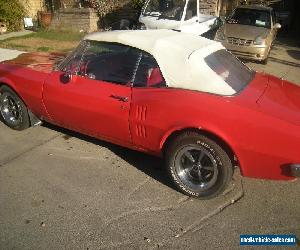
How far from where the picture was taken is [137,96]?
3.94 metres

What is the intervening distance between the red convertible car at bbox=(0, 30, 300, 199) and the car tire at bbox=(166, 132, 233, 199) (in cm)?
1

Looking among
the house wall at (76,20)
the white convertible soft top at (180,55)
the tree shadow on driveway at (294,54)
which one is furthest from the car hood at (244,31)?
the house wall at (76,20)

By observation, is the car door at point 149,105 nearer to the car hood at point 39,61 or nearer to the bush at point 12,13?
the car hood at point 39,61

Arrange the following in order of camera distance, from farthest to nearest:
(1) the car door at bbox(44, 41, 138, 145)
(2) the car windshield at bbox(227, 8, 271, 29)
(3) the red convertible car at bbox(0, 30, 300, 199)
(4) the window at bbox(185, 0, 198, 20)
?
1. (2) the car windshield at bbox(227, 8, 271, 29)
2. (4) the window at bbox(185, 0, 198, 20)
3. (1) the car door at bbox(44, 41, 138, 145)
4. (3) the red convertible car at bbox(0, 30, 300, 199)

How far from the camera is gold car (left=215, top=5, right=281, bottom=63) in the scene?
9727 millimetres

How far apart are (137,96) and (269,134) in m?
Result: 1.45

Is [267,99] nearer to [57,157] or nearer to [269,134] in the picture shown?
[269,134]

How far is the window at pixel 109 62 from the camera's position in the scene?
13.6 ft

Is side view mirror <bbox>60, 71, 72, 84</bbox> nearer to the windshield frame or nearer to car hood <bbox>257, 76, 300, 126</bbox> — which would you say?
car hood <bbox>257, 76, 300, 126</bbox>

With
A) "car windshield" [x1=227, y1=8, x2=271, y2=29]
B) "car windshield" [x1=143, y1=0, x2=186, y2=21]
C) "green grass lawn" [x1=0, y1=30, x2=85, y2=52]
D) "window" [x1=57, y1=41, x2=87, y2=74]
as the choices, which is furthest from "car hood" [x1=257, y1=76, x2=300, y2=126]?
"green grass lawn" [x1=0, y1=30, x2=85, y2=52]

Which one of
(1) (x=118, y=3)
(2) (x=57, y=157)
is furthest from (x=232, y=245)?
(1) (x=118, y=3)

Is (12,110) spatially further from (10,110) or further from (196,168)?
(196,168)

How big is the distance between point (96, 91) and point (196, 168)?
147cm

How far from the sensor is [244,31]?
33.6 ft
